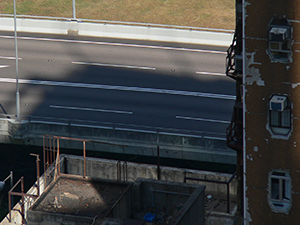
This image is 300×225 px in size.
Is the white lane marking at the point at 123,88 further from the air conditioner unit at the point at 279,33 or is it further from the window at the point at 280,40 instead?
the air conditioner unit at the point at 279,33

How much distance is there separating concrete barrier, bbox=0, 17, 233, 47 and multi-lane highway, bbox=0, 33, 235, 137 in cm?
97

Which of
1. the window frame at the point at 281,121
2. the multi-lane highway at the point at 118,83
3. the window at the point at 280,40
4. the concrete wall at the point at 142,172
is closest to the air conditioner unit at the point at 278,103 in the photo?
the window frame at the point at 281,121

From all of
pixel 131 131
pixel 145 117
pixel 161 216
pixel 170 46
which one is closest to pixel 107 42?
pixel 170 46

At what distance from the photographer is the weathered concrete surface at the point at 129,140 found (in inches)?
1371

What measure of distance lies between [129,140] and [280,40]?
1767 cm

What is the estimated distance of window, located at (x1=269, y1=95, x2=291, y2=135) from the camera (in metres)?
20.3

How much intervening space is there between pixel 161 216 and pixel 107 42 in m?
24.6

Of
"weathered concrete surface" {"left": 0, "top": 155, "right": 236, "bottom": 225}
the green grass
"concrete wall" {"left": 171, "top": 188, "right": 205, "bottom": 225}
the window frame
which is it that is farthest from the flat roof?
the green grass

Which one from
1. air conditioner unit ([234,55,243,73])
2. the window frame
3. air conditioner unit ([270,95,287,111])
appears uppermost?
air conditioner unit ([234,55,243,73])

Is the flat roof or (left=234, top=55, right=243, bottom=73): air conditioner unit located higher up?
(left=234, top=55, right=243, bottom=73): air conditioner unit

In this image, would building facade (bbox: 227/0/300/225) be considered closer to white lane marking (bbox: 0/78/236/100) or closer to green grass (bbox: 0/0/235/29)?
white lane marking (bbox: 0/78/236/100)

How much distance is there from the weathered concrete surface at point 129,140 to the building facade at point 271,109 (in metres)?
12.6

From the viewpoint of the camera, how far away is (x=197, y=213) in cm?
2927

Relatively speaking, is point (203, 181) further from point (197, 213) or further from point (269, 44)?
point (269, 44)
